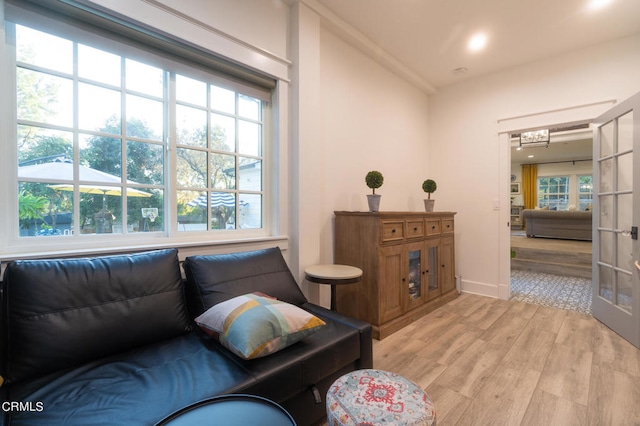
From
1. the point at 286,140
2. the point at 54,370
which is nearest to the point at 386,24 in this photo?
the point at 286,140

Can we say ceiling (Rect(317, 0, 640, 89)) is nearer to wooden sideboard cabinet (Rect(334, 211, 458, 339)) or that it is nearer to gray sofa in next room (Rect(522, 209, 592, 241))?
wooden sideboard cabinet (Rect(334, 211, 458, 339))

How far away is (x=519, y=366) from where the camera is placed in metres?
1.99

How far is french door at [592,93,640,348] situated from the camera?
234 centimetres

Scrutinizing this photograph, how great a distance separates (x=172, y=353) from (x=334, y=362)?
0.77m

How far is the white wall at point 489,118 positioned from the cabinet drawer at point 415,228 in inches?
50.1

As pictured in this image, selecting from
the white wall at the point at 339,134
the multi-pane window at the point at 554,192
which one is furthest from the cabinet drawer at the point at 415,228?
the multi-pane window at the point at 554,192

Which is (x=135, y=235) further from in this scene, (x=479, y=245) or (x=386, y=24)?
(x=479, y=245)

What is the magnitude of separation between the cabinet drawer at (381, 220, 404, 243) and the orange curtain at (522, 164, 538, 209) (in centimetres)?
1062

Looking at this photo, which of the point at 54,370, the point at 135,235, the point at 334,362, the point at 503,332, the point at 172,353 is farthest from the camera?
the point at 503,332

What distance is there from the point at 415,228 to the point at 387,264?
0.59 meters

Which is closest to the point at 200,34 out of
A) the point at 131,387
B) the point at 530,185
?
the point at 131,387

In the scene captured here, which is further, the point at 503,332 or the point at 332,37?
the point at 332,37

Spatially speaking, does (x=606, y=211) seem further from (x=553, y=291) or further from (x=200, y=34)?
(x=200, y=34)

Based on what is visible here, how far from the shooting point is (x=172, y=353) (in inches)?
51.1
